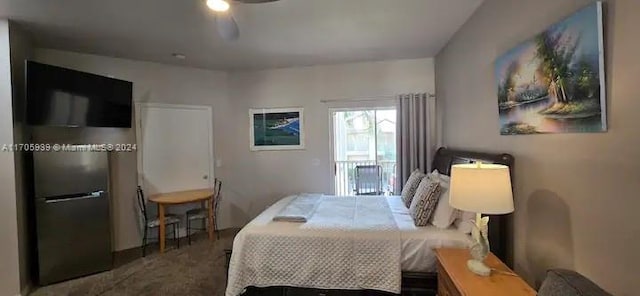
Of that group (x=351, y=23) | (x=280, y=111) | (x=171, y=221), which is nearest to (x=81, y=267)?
(x=171, y=221)

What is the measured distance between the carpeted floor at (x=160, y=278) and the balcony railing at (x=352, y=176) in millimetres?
2072

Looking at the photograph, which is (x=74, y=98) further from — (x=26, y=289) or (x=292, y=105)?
(x=292, y=105)

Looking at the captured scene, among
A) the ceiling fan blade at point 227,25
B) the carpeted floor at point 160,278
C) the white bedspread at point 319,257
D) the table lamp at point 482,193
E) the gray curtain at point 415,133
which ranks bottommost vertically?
the carpeted floor at point 160,278

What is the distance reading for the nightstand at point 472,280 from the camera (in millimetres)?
1699

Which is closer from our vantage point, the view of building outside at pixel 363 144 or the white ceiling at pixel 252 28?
the white ceiling at pixel 252 28

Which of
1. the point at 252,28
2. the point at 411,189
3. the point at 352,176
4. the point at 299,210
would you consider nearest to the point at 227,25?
the point at 252,28

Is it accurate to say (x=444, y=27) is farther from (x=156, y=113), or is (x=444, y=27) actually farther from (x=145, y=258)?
(x=145, y=258)

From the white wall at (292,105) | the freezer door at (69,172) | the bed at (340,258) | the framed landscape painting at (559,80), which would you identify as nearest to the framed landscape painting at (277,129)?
the white wall at (292,105)

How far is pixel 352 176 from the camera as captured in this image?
5219 mm

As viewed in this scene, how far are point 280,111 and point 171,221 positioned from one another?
223 cm

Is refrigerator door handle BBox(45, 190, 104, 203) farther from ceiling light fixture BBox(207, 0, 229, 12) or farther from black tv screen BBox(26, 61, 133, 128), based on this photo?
ceiling light fixture BBox(207, 0, 229, 12)

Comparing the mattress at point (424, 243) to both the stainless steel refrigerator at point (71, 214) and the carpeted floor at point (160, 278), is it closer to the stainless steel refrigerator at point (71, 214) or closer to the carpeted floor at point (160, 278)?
the carpeted floor at point (160, 278)

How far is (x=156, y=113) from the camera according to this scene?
186 inches

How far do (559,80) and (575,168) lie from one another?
0.46 meters
